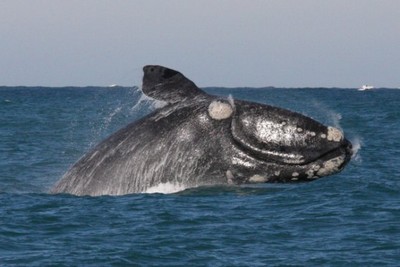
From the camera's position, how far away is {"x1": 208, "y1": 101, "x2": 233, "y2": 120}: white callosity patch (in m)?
17.1

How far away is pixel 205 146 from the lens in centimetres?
1722

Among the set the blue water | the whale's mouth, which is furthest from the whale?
the blue water

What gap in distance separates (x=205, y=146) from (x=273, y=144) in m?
1.01

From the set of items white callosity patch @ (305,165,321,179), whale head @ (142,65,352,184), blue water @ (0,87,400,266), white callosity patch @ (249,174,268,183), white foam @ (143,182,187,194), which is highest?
whale head @ (142,65,352,184)

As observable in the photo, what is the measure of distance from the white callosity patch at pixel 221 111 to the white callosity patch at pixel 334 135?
1.47m

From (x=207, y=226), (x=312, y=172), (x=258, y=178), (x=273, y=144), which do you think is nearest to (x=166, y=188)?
(x=207, y=226)

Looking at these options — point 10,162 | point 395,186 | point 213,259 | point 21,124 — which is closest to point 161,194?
point 213,259

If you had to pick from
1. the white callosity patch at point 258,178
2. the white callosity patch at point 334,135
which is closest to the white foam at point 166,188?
the white callosity patch at point 258,178

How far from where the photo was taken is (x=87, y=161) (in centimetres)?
1806

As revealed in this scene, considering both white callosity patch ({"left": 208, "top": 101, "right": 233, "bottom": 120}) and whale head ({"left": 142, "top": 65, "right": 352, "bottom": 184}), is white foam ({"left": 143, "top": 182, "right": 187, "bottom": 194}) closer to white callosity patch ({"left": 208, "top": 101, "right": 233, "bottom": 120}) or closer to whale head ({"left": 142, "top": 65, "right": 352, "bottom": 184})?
whale head ({"left": 142, "top": 65, "right": 352, "bottom": 184})

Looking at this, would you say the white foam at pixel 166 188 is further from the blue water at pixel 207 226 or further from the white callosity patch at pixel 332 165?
the white callosity patch at pixel 332 165

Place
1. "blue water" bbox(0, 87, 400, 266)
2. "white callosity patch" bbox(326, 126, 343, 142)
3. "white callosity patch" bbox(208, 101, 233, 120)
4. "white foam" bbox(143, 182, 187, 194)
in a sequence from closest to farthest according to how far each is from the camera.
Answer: "blue water" bbox(0, 87, 400, 266) < "white callosity patch" bbox(326, 126, 343, 142) < "white callosity patch" bbox(208, 101, 233, 120) < "white foam" bbox(143, 182, 187, 194)

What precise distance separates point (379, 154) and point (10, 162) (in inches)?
412

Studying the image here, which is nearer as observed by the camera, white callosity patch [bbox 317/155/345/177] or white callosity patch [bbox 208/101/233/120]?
white callosity patch [bbox 317/155/345/177]
